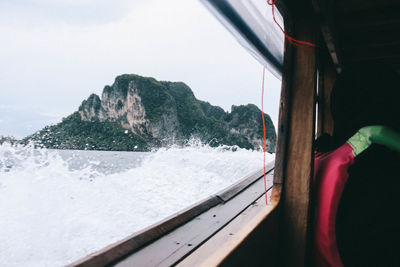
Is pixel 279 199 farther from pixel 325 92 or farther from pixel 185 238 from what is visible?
pixel 325 92

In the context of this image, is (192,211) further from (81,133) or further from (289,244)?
(81,133)

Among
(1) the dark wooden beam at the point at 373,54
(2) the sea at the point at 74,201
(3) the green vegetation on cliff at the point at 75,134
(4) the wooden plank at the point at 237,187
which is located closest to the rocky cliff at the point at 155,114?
(3) the green vegetation on cliff at the point at 75,134

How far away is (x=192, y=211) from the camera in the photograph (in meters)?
1.27

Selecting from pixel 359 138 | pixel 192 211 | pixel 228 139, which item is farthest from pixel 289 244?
pixel 228 139

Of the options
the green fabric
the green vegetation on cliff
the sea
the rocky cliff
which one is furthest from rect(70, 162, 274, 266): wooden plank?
the rocky cliff

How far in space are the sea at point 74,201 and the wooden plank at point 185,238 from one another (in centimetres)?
61

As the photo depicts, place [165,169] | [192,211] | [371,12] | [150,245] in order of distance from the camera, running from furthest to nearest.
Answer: [165,169] → [371,12] → [192,211] → [150,245]

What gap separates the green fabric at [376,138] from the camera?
2.77ft

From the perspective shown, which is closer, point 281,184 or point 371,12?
point 281,184

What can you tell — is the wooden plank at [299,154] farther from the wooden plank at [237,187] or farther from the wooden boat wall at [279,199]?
the wooden plank at [237,187]

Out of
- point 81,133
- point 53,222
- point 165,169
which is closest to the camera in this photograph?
point 53,222

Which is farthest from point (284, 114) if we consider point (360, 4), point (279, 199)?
point (360, 4)

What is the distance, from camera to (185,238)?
970 mm

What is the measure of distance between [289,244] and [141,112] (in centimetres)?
5212
